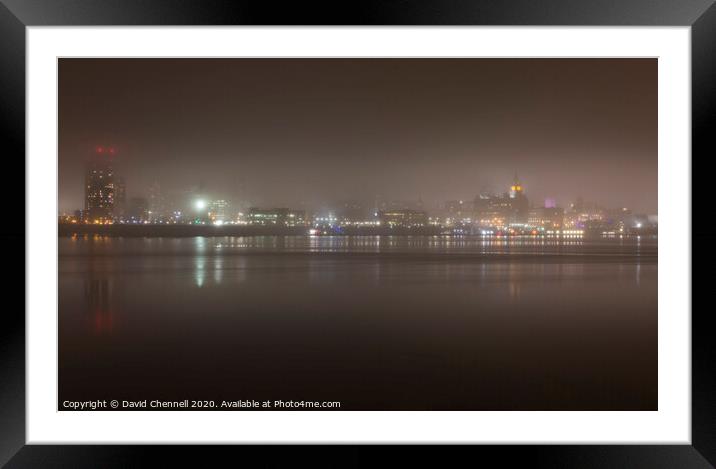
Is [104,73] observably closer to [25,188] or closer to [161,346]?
[161,346]

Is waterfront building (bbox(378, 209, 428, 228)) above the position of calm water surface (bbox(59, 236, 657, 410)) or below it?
above

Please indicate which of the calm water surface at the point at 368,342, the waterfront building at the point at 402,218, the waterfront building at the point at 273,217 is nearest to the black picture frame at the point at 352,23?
the calm water surface at the point at 368,342

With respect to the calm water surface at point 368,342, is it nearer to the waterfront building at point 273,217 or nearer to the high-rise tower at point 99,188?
the high-rise tower at point 99,188

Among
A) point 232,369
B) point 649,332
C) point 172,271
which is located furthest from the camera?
point 172,271

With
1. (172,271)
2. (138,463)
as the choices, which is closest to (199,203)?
(172,271)

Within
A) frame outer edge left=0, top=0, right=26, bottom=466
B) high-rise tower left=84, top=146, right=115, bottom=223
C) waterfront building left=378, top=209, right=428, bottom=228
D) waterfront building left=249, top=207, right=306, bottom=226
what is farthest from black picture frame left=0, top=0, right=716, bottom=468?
waterfront building left=249, top=207, right=306, bottom=226

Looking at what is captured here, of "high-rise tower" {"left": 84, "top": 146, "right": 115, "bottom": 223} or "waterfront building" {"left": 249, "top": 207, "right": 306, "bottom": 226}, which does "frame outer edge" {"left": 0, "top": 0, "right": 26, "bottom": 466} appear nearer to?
"high-rise tower" {"left": 84, "top": 146, "right": 115, "bottom": 223}
